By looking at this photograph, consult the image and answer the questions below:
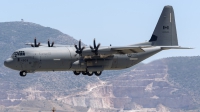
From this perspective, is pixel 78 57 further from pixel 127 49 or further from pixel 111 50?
pixel 127 49

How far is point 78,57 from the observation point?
83.9 metres

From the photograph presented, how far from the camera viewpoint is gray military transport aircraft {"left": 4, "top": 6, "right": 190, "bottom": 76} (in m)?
81.1

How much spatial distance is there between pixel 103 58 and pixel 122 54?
289 cm

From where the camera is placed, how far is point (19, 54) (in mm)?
81125

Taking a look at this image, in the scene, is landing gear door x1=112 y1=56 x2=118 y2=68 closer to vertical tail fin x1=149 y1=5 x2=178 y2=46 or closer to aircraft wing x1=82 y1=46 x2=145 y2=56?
aircraft wing x1=82 y1=46 x2=145 y2=56

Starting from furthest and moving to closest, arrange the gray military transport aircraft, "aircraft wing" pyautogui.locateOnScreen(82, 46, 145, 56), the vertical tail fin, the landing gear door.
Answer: the vertical tail fin → the landing gear door → "aircraft wing" pyautogui.locateOnScreen(82, 46, 145, 56) → the gray military transport aircraft

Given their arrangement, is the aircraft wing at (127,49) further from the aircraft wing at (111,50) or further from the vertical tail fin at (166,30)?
the vertical tail fin at (166,30)

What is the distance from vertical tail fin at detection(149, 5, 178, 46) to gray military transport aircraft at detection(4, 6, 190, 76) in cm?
302

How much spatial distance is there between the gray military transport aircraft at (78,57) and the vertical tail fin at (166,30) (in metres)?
3.02

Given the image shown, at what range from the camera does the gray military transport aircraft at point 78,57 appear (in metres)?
81.1

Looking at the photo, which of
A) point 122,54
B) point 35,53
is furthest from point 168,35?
point 35,53

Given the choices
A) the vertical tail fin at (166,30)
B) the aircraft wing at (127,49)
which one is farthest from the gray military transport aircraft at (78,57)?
the vertical tail fin at (166,30)

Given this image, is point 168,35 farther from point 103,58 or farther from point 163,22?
point 103,58

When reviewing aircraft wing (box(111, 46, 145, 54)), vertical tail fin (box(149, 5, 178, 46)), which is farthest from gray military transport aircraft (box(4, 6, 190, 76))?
vertical tail fin (box(149, 5, 178, 46))
